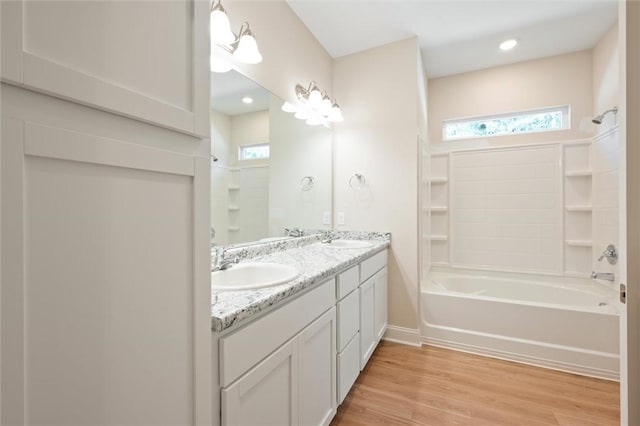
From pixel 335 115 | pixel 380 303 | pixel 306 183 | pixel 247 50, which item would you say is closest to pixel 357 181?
pixel 306 183

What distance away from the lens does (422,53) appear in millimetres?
2828

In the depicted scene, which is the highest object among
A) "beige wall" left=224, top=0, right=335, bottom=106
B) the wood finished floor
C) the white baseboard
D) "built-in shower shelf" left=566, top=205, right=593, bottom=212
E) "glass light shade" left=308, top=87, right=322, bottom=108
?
"beige wall" left=224, top=0, right=335, bottom=106

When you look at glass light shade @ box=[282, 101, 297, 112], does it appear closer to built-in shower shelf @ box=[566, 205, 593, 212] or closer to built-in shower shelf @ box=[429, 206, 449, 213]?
built-in shower shelf @ box=[429, 206, 449, 213]

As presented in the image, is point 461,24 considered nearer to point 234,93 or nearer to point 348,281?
point 234,93

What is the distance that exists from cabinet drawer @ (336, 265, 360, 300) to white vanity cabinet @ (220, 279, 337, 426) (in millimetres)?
88

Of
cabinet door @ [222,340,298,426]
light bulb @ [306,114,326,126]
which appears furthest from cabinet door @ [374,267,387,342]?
light bulb @ [306,114,326,126]

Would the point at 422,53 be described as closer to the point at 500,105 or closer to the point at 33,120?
the point at 500,105

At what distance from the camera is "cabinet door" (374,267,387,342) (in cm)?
226

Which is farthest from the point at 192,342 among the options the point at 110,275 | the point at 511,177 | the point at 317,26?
the point at 511,177

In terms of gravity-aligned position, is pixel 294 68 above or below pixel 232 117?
above

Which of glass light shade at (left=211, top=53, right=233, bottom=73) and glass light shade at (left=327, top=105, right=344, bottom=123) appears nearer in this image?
glass light shade at (left=211, top=53, right=233, bottom=73)

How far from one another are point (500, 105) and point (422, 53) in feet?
3.55

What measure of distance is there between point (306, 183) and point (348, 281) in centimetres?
108

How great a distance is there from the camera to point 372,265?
214cm
